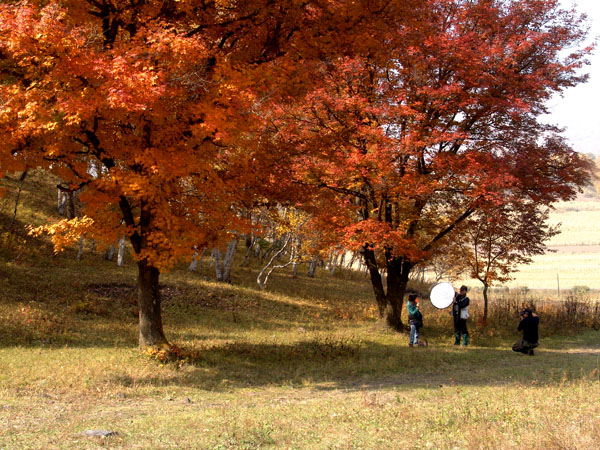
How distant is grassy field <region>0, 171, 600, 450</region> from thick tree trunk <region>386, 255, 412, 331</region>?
1.93 feet

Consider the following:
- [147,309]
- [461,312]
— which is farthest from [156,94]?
[461,312]

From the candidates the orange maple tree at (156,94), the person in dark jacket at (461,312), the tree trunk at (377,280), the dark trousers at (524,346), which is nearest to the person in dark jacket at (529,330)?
the dark trousers at (524,346)

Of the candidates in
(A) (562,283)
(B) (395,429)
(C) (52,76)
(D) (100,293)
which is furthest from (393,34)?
(A) (562,283)

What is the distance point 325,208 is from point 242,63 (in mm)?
6903

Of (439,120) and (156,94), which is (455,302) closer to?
(439,120)

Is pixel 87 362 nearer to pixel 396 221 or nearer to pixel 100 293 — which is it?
pixel 100 293

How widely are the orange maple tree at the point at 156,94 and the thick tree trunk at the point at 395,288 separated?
7.92 meters

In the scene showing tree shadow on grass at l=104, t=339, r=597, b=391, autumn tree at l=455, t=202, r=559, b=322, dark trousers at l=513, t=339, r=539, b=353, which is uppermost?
autumn tree at l=455, t=202, r=559, b=322

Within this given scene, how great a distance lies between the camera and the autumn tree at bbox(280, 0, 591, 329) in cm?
1546

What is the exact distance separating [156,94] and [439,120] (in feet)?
35.7

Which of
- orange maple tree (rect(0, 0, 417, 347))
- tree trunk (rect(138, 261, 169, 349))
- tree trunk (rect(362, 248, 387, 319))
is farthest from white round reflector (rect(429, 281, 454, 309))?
tree trunk (rect(138, 261, 169, 349))

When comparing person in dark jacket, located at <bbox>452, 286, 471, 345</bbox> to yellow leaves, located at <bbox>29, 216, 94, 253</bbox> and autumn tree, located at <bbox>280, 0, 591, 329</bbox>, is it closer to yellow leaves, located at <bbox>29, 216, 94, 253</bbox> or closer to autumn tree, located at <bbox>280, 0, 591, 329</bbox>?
autumn tree, located at <bbox>280, 0, 591, 329</bbox>

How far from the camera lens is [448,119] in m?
17.5

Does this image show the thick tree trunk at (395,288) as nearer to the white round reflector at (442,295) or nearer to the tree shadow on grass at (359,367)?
the white round reflector at (442,295)
